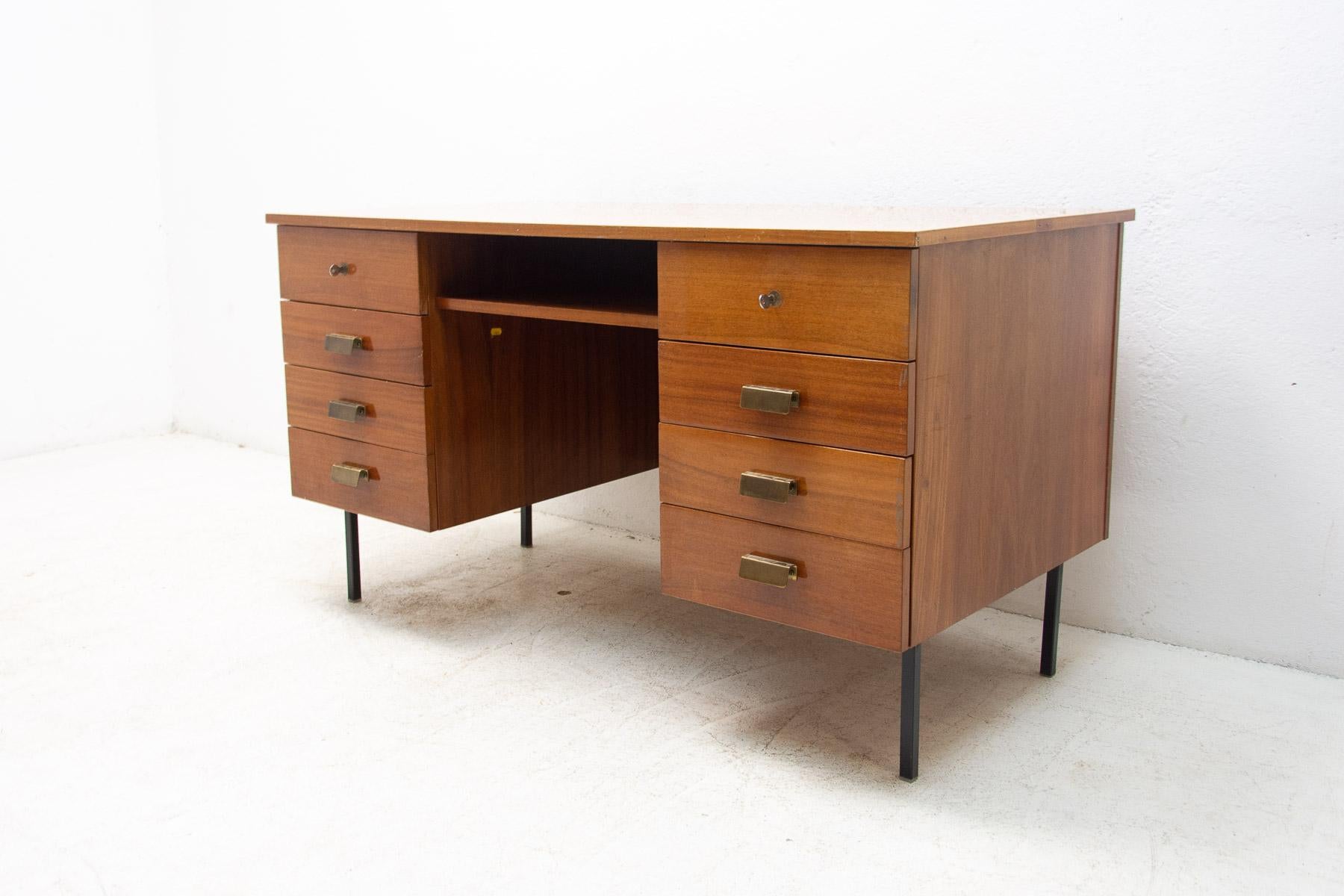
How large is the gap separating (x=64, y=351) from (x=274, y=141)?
97 centimetres

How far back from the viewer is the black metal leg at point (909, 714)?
5.47ft

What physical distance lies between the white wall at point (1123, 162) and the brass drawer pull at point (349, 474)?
0.81 m

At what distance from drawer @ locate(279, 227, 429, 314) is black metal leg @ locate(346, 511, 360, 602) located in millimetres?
439

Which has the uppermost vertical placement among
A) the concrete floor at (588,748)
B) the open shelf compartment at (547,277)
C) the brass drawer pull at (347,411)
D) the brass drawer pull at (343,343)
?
the open shelf compartment at (547,277)

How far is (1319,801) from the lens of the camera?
1.63 m

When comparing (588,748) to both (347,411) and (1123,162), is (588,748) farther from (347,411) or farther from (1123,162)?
(1123,162)

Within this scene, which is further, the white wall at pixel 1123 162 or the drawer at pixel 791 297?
the white wall at pixel 1123 162

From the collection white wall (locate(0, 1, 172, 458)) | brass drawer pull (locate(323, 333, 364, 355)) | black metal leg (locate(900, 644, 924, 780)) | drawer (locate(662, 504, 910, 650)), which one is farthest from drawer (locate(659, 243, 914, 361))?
white wall (locate(0, 1, 172, 458))

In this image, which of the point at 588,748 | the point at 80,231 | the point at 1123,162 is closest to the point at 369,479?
the point at 588,748

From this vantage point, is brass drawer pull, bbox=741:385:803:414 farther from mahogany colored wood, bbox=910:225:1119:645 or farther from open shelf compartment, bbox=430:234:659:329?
open shelf compartment, bbox=430:234:659:329

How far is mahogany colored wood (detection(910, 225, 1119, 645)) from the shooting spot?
1.55 metres

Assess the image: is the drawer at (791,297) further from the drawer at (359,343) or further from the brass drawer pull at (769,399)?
the drawer at (359,343)

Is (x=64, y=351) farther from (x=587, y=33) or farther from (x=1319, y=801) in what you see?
(x=1319, y=801)

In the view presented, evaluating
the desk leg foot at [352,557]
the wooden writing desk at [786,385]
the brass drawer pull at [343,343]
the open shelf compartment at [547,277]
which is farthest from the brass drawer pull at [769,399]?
the desk leg foot at [352,557]
